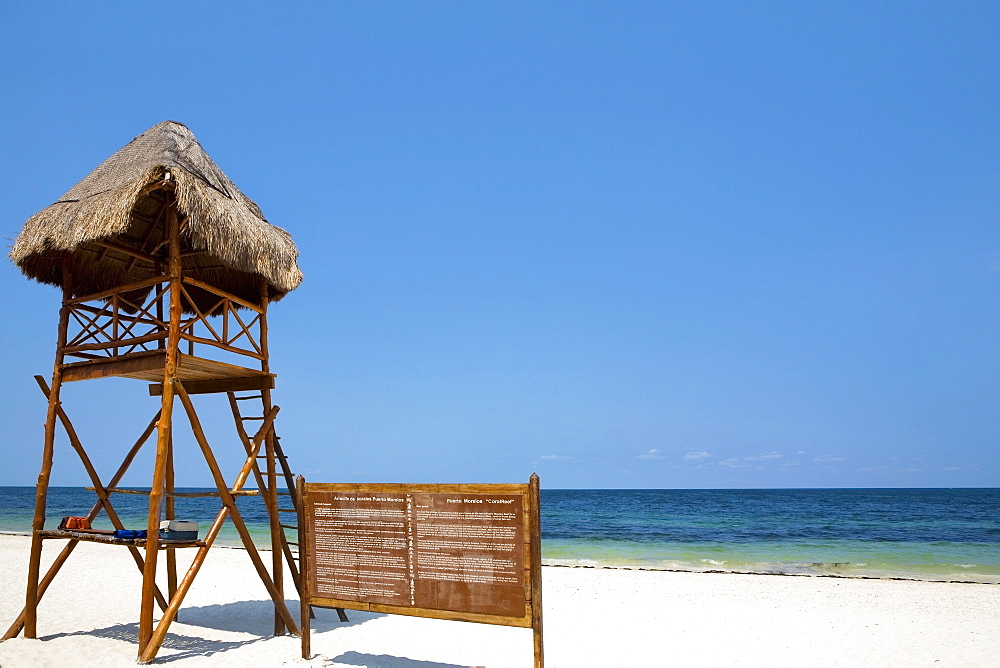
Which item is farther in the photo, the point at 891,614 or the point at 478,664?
the point at 891,614

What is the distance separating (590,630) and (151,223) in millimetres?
8169

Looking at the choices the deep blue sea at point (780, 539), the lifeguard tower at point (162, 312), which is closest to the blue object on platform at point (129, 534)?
the lifeguard tower at point (162, 312)

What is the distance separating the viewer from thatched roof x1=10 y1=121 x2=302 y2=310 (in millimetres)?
7621

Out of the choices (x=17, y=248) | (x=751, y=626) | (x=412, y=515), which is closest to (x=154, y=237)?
(x=17, y=248)

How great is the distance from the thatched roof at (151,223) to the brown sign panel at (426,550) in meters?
2.94

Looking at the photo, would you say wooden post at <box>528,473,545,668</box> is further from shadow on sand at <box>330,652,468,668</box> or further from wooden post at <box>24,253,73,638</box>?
wooden post at <box>24,253,73,638</box>

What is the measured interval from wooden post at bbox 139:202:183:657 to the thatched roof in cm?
26

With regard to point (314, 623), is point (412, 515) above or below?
above

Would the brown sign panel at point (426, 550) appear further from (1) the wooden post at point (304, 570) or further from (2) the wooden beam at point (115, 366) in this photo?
(2) the wooden beam at point (115, 366)

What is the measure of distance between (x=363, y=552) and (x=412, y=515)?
712 millimetres

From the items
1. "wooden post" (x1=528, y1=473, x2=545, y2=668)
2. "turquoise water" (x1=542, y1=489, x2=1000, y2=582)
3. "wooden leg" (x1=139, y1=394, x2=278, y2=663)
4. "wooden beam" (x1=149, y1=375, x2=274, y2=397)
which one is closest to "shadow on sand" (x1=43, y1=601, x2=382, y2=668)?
"wooden leg" (x1=139, y1=394, x2=278, y2=663)

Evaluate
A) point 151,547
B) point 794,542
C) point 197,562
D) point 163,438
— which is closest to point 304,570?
point 197,562

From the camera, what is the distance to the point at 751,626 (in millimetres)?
9852

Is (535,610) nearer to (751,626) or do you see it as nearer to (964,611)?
(751,626)
